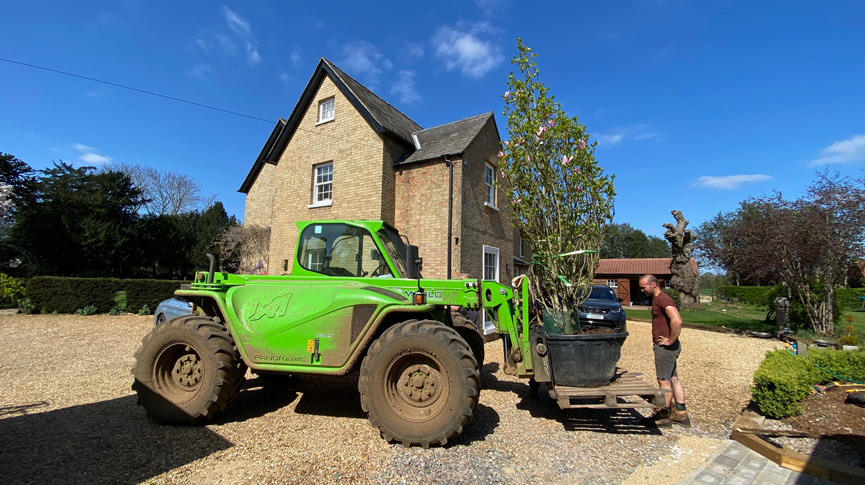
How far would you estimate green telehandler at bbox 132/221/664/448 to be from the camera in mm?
3736

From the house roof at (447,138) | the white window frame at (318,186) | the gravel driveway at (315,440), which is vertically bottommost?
the gravel driveway at (315,440)

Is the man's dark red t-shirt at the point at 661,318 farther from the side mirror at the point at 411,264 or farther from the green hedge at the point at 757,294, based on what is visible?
the green hedge at the point at 757,294

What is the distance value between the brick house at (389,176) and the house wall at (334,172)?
3cm

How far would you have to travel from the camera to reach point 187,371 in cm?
433

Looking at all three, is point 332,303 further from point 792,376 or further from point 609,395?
point 792,376

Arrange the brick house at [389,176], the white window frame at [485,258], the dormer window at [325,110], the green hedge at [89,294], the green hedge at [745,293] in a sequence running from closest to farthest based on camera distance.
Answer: the brick house at [389,176]
the white window frame at [485,258]
the dormer window at [325,110]
the green hedge at [89,294]
the green hedge at [745,293]

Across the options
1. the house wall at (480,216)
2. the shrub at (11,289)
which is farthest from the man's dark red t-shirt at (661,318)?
→ the shrub at (11,289)

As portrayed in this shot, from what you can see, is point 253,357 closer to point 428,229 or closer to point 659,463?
point 659,463

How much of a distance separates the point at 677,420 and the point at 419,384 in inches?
122

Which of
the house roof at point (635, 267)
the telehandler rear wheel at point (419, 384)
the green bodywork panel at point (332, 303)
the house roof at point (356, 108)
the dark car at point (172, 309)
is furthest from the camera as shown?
the house roof at point (635, 267)

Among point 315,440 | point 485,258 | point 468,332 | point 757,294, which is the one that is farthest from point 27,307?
point 757,294

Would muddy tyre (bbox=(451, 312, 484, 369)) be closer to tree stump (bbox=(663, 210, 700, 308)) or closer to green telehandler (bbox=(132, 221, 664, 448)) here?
green telehandler (bbox=(132, 221, 664, 448))

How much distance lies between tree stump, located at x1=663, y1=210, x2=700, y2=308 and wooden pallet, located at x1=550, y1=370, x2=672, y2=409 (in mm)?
23478

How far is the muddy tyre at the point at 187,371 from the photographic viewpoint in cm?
408
